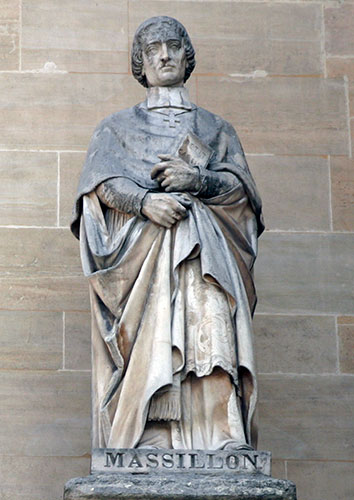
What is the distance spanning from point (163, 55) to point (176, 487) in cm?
229

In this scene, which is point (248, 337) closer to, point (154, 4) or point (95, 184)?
point (95, 184)

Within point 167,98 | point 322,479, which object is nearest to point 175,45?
point 167,98

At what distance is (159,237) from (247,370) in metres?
0.74

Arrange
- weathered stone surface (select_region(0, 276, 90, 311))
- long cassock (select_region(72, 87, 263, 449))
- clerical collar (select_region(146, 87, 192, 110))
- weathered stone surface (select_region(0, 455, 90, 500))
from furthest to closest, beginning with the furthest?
weathered stone surface (select_region(0, 276, 90, 311)), weathered stone surface (select_region(0, 455, 90, 500)), clerical collar (select_region(146, 87, 192, 110)), long cassock (select_region(72, 87, 263, 449))

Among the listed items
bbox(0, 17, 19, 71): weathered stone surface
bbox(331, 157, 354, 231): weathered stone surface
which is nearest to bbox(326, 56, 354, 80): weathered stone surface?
bbox(331, 157, 354, 231): weathered stone surface

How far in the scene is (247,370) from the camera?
7812 mm

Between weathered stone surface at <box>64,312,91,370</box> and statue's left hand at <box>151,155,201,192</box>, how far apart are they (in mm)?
1765

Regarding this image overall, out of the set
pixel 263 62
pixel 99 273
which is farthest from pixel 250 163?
pixel 99 273

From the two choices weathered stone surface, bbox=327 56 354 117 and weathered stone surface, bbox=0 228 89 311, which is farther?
weathered stone surface, bbox=327 56 354 117

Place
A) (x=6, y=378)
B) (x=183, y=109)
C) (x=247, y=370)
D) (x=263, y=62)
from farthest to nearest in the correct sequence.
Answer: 1. (x=263, y=62)
2. (x=6, y=378)
3. (x=183, y=109)
4. (x=247, y=370)

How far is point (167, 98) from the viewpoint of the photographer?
847 centimetres

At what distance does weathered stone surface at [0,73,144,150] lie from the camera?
9977mm

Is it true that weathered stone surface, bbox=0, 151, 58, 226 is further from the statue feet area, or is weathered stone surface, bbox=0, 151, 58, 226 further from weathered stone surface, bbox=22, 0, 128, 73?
the statue feet area

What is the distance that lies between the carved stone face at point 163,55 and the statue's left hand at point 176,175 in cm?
61
